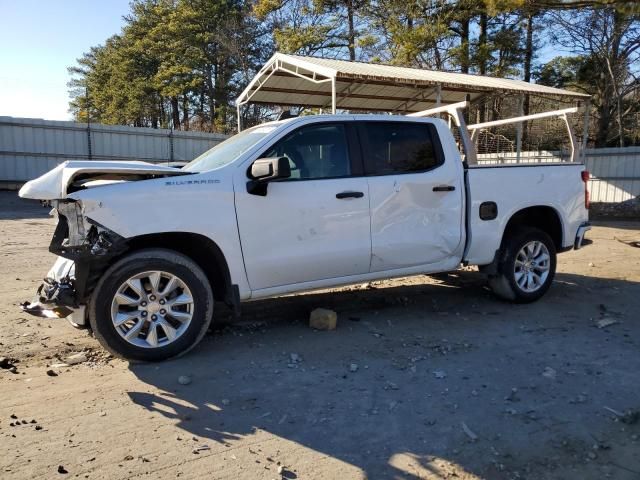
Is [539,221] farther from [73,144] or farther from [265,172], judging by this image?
[73,144]

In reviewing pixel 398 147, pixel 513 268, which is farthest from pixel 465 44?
pixel 398 147

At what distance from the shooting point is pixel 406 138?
5.31 metres

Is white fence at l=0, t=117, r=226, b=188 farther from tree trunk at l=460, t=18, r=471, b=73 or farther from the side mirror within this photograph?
the side mirror

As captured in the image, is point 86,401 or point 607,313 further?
point 607,313

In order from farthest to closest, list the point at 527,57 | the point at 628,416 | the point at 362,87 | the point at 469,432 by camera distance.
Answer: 1. the point at 527,57
2. the point at 362,87
3. the point at 628,416
4. the point at 469,432

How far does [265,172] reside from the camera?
4266 mm

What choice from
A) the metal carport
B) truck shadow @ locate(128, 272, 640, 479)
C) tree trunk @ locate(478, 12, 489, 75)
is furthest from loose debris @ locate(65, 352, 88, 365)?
tree trunk @ locate(478, 12, 489, 75)

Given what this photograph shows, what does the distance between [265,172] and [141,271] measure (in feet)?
4.06

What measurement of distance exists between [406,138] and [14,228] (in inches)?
383

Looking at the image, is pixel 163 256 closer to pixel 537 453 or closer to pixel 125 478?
pixel 125 478

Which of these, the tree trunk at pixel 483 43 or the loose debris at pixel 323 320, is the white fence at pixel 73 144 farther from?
the loose debris at pixel 323 320

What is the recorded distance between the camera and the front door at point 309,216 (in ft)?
14.6

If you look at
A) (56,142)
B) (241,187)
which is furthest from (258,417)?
(56,142)

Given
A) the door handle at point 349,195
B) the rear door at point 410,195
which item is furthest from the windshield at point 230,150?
the rear door at point 410,195
